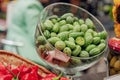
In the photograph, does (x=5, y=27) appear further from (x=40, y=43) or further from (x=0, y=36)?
(x=40, y=43)

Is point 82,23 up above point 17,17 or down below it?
above

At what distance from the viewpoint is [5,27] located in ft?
7.75

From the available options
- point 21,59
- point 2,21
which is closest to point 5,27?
point 2,21

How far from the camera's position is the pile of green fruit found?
110 cm

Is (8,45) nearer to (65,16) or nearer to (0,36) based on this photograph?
(0,36)

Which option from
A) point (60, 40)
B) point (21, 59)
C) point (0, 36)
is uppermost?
point (60, 40)

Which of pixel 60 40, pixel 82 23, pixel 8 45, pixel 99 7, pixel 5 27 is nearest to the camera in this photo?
pixel 60 40

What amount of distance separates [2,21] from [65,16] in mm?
1267

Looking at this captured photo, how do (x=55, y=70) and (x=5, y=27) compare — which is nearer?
(x=55, y=70)

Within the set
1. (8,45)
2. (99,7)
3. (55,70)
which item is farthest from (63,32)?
(99,7)

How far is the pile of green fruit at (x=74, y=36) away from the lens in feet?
3.61

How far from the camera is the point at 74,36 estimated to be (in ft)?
3.74

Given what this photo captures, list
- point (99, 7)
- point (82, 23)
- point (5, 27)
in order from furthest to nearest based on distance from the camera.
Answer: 1. point (99, 7)
2. point (5, 27)
3. point (82, 23)

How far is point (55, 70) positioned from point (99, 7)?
1800 mm
